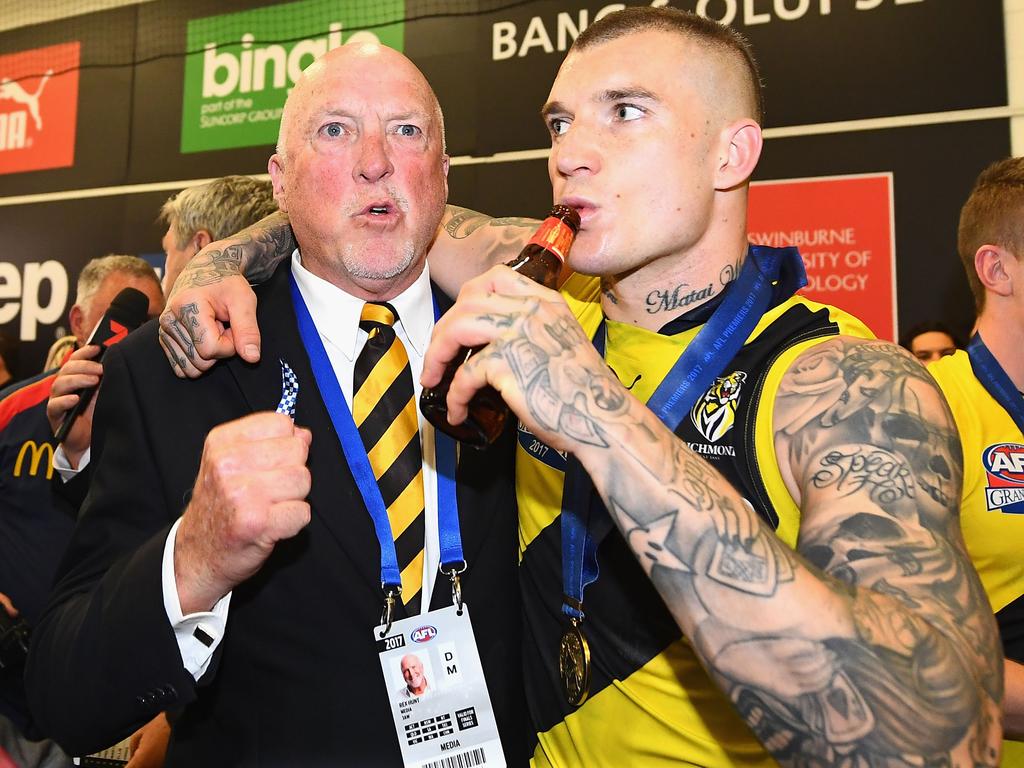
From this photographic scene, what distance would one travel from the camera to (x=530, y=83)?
17.8 ft

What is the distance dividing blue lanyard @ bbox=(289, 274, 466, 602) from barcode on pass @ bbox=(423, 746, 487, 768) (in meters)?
0.30

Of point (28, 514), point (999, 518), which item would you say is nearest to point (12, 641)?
point (28, 514)

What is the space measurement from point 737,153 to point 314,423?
1.01 meters

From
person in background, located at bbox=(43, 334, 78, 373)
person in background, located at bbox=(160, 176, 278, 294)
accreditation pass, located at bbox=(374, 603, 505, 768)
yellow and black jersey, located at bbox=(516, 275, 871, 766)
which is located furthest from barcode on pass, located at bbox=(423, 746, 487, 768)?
person in background, located at bbox=(43, 334, 78, 373)

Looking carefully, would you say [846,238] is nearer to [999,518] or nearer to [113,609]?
[999,518]

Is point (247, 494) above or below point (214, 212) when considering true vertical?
below

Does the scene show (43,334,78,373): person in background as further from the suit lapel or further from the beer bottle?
the beer bottle

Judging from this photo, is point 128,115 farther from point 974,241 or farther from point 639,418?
point 639,418

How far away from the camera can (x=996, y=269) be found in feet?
8.93

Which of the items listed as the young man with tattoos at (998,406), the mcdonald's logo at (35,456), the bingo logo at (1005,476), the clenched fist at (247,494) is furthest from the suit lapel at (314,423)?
the mcdonald's logo at (35,456)

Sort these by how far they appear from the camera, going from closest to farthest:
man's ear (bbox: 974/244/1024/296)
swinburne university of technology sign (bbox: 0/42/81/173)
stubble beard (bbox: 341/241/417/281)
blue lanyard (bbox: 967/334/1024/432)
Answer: stubble beard (bbox: 341/241/417/281)
blue lanyard (bbox: 967/334/1024/432)
man's ear (bbox: 974/244/1024/296)
swinburne university of technology sign (bbox: 0/42/81/173)

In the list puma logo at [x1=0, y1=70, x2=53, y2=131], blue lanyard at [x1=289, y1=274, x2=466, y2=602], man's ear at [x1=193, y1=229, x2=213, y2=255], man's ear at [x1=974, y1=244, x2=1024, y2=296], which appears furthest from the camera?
puma logo at [x1=0, y1=70, x2=53, y2=131]

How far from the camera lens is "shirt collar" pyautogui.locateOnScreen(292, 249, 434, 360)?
1.99 meters

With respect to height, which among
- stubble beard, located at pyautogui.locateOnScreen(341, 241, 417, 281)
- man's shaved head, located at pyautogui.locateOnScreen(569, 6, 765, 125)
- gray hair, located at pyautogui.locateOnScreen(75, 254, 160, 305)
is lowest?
stubble beard, located at pyautogui.locateOnScreen(341, 241, 417, 281)
